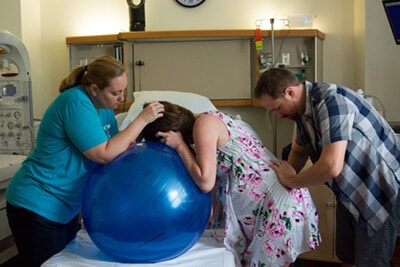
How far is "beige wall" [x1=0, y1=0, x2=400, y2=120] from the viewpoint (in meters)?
3.26

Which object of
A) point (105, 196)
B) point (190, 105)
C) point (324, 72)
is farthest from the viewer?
point (324, 72)

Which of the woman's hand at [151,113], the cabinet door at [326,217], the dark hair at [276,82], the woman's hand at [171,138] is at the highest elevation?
the dark hair at [276,82]

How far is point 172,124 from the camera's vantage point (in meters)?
1.65

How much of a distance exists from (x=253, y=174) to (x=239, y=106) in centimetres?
201

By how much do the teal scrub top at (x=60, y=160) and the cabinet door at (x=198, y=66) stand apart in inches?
78.7

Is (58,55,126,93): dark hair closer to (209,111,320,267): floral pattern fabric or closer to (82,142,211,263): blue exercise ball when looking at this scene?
Result: (82,142,211,263): blue exercise ball

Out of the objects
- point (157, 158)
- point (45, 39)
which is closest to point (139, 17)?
point (45, 39)

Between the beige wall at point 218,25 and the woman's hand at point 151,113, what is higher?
the beige wall at point 218,25

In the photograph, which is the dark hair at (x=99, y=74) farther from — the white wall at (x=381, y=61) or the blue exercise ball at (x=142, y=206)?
the white wall at (x=381, y=61)

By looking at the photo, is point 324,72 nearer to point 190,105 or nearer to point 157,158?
point 190,105

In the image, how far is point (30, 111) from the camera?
3123mm

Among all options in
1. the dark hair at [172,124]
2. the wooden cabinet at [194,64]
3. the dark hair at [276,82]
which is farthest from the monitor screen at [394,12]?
the dark hair at [172,124]

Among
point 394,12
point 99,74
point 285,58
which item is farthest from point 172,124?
point 285,58

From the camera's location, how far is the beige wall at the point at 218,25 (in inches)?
128
